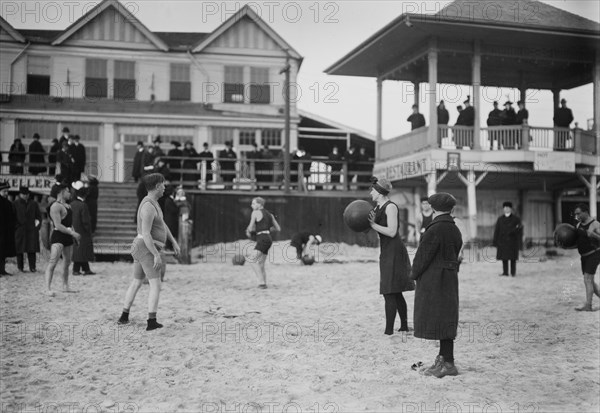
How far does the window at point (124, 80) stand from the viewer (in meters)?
28.4

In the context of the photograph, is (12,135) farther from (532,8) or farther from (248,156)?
(532,8)

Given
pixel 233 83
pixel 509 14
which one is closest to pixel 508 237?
pixel 509 14

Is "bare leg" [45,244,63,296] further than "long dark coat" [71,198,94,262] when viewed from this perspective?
No

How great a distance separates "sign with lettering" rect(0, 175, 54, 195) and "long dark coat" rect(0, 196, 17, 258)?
5.05 ft

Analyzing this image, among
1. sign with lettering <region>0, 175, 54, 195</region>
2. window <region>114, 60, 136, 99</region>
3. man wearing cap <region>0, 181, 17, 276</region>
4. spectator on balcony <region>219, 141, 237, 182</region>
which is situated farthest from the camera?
window <region>114, 60, 136, 99</region>

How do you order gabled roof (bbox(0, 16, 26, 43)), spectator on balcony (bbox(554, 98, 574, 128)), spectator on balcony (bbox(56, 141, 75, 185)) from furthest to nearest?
gabled roof (bbox(0, 16, 26, 43))
spectator on balcony (bbox(554, 98, 574, 128))
spectator on balcony (bbox(56, 141, 75, 185))

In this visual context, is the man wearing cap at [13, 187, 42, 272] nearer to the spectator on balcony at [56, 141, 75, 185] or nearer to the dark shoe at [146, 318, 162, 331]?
the spectator on balcony at [56, 141, 75, 185]

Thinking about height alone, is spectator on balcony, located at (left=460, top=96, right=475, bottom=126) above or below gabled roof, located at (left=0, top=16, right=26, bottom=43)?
below

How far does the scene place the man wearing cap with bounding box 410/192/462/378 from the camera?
6.36 m

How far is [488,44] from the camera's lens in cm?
2081

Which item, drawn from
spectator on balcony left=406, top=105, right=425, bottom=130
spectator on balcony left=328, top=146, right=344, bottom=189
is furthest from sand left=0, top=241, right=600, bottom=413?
spectator on balcony left=328, top=146, right=344, bottom=189

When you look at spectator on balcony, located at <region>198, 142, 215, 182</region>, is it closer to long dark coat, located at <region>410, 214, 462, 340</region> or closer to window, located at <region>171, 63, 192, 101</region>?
window, located at <region>171, 63, 192, 101</region>

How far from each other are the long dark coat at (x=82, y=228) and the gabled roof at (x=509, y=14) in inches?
448

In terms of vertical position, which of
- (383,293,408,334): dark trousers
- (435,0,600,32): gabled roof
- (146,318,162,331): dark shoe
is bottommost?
(146,318,162,331): dark shoe
